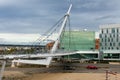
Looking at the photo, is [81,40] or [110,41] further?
[81,40]

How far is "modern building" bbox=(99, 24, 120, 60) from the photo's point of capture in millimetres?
154125

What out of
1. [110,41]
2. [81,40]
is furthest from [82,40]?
[110,41]

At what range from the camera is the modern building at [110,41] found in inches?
6068

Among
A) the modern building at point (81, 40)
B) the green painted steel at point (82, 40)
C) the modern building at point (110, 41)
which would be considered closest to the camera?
the modern building at point (110, 41)

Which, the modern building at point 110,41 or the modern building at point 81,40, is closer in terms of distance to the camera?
the modern building at point 110,41

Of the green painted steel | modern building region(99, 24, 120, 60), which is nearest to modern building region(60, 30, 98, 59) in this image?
the green painted steel

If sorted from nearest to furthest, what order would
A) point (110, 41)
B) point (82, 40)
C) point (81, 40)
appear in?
1. point (110, 41)
2. point (82, 40)
3. point (81, 40)

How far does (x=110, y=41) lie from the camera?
15775cm

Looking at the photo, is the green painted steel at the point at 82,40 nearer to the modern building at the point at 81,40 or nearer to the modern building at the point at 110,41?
the modern building at the point at 81,40

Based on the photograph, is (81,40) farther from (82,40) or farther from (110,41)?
(110,41)

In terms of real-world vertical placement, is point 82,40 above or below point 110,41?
above

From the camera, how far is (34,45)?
91.4m

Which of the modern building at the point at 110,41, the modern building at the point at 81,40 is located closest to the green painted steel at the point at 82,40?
the modern building at the point at 81,40

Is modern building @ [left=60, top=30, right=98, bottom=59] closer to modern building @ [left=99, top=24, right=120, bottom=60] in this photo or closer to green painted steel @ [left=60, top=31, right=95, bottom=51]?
green painted steel @ [left=60, top=31, right=95, bottom=51]
